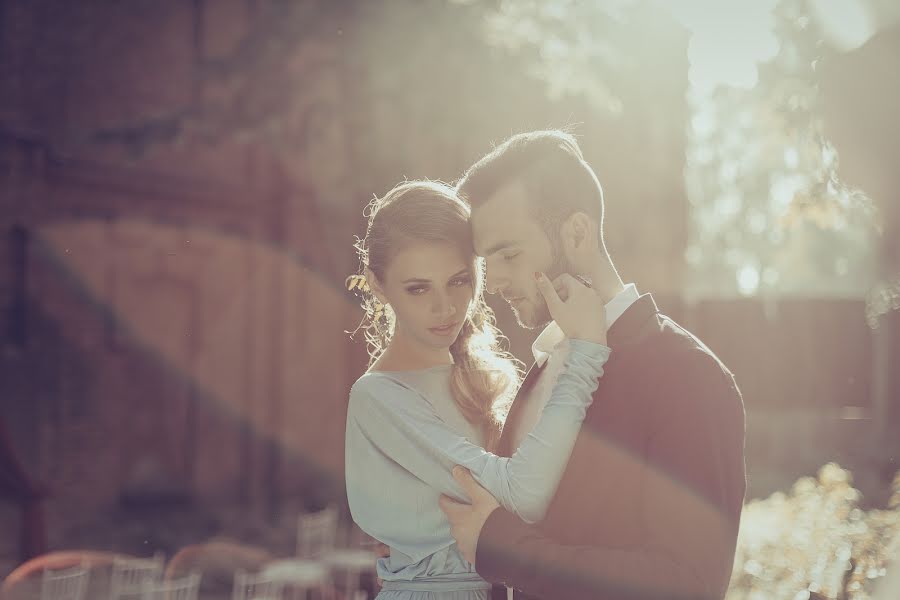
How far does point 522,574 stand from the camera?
2445mm

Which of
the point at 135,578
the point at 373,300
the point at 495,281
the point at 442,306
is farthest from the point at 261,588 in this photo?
the point at 495,281

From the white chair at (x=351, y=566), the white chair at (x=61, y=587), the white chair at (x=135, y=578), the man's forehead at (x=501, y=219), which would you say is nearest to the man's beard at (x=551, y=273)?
the man's forehead at (x=501, y=219)

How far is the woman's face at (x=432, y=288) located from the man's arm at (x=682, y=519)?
0.84 metres

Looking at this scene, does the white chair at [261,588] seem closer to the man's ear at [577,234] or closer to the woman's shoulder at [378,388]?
the woman's shoulder at [378,388]

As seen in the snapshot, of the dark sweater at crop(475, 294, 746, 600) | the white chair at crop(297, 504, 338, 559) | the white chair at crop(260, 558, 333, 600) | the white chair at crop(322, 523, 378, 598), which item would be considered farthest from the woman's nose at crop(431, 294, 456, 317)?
the white chair at crop(297, 504, 338, 559)

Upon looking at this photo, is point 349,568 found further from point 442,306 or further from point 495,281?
point 495,281

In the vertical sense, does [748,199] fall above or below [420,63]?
above

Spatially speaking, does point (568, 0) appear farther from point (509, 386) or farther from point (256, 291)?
point (256, 291)

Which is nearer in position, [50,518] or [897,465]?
[50,518]

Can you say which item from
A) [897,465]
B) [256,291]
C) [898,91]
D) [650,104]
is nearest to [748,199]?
[650,104]

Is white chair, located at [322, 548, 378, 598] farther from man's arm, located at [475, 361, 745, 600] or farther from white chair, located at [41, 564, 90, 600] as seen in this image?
man's arm, located at [475, 361, 745, 600]

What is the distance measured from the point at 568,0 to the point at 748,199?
3875cm

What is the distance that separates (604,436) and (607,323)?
309 millimetres

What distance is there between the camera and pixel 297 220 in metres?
14.3
